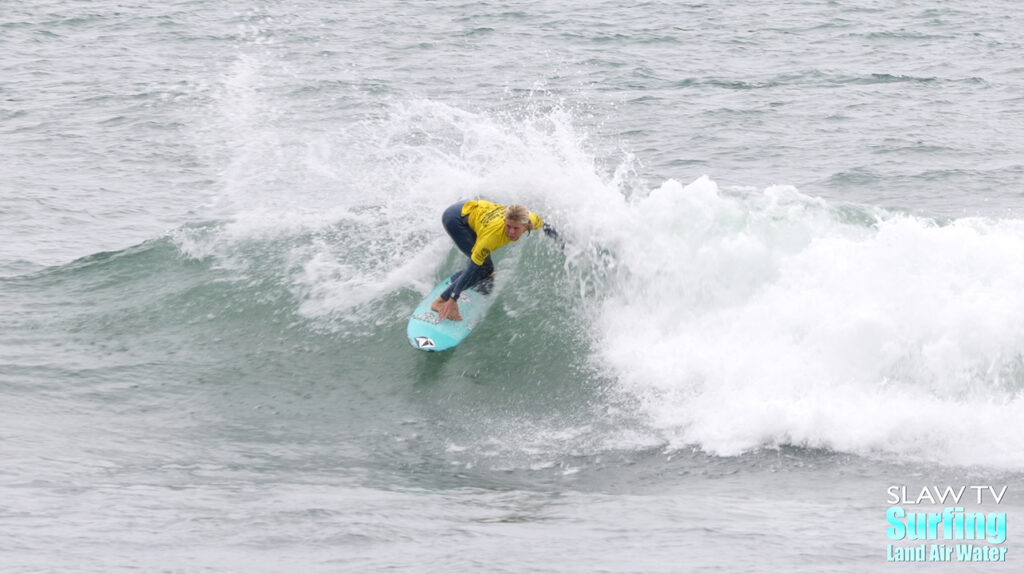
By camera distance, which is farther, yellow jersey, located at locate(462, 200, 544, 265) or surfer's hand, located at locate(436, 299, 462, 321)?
surfer's hand, located at locate(436, 299, 462, 321)

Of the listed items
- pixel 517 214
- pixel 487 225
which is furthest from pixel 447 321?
pixel 517 214

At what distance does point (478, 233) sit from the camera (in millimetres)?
11633

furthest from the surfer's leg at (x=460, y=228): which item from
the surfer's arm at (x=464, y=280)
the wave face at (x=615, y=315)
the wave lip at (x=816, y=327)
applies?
the wave lip at (x=816, y=327)

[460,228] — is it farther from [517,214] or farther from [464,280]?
[517,214]

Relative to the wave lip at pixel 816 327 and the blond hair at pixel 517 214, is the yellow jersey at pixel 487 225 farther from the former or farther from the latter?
the wave lip at pixel 816 327

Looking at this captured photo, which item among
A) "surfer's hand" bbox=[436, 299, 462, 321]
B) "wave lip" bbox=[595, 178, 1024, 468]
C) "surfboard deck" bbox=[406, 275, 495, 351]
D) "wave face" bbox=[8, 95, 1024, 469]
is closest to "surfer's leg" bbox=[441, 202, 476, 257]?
"surfer's hand" bbox=[436, 299, 462, 321]

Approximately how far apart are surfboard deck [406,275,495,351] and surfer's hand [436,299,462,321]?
0.06m

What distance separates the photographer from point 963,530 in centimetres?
765

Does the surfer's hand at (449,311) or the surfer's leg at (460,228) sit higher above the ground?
the surfer's leg at (460,228)

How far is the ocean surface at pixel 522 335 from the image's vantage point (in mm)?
7945

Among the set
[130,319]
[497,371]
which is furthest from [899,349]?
[130,319]

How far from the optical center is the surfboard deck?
11.9 m

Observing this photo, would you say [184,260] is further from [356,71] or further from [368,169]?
[356,71]

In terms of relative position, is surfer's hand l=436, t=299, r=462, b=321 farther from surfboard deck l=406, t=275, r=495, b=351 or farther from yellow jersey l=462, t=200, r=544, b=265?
yellow jersey l=462, t=200, r=544, b=265
